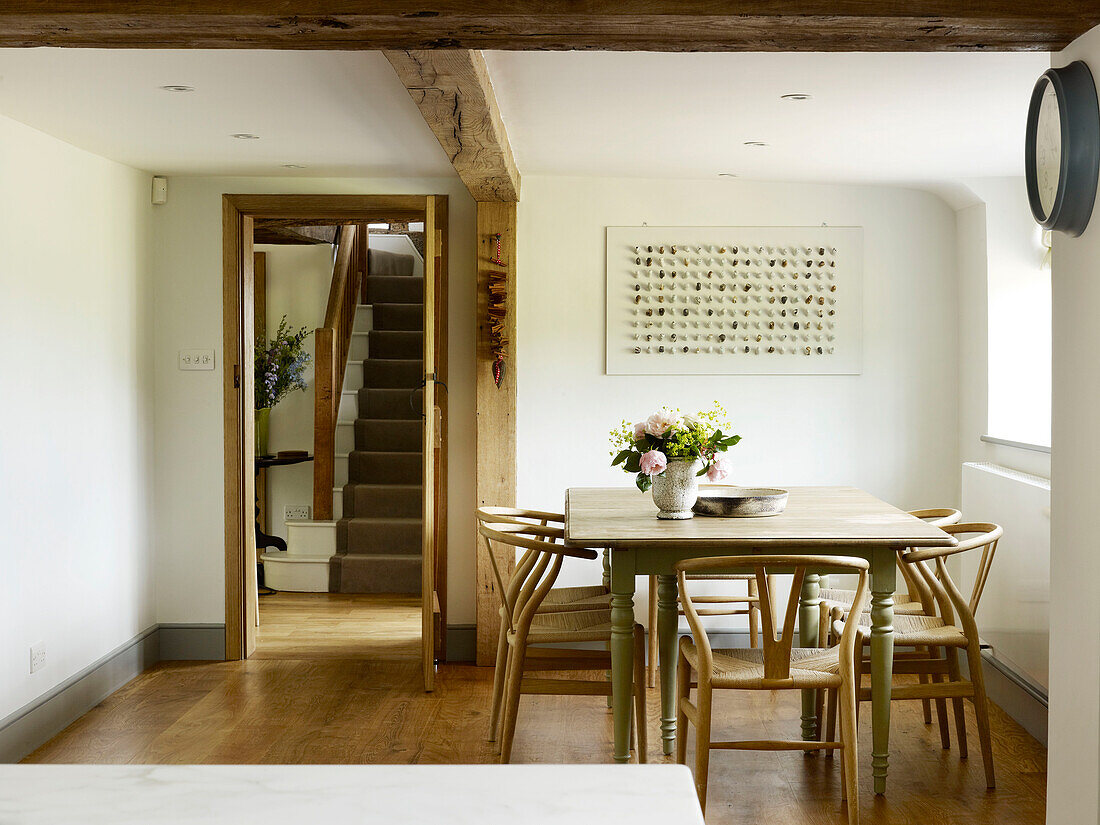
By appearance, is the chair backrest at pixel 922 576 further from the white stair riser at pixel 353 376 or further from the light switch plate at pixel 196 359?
the white stair riser at pixel 353 376

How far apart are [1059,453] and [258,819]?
67.7 inches

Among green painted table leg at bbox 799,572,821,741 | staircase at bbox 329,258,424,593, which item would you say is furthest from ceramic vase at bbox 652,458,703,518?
staircase at bbox 329,258,424,593

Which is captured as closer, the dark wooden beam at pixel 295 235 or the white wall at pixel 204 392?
the white wall at pixel 204 392

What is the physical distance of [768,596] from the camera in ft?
9.36

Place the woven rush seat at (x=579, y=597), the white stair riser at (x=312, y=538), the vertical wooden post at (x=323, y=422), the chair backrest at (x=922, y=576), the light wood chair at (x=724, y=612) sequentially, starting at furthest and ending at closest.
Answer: the vertical wooden post at (x=323, y=422) → the white stair riser at (x=312, y=538) → the light wood chair at (x=724, y=612) → the woven rush seat at (x=579, y=597) → the chair backrest at (x=922, y=576)

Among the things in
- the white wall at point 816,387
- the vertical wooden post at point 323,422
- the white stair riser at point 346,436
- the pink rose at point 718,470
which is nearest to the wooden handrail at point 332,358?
the vertical wooden post at point 323,422

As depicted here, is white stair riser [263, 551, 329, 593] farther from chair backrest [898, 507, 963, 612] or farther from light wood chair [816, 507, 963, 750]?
chair backrest [898, 507, 963, 612]

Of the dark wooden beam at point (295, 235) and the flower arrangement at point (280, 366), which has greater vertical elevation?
the dark wooden beam at point (295, 235)

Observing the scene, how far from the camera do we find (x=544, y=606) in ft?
12.2

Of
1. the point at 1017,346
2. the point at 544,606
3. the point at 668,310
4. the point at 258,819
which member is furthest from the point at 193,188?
the point at 258,819

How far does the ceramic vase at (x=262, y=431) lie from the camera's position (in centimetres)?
684

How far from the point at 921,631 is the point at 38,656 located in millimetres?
3094

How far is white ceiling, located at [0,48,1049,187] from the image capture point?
2910 millimetres

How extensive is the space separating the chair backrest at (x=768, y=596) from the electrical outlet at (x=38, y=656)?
240cm
